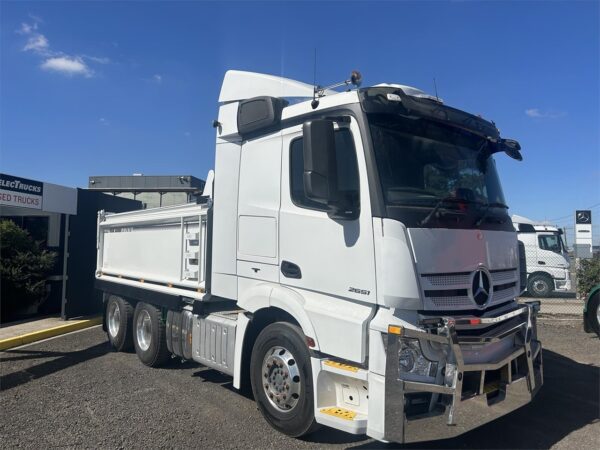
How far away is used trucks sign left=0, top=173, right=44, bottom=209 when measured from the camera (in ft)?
30.5

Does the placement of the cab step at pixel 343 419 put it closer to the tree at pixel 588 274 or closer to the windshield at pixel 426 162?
the windshield at pixel 426 162

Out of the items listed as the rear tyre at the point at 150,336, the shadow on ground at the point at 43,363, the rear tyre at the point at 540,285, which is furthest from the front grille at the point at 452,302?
the rear tyre at the point at 540,285

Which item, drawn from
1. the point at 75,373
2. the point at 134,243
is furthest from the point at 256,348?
the point at 134,243

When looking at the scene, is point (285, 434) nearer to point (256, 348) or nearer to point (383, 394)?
point (256, 348)

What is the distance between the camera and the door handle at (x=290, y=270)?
4.24 meters

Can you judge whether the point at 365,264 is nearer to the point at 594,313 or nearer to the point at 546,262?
the point at 594,313

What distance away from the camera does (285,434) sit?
427 centimetres

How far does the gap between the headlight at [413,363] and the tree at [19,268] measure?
394 inches

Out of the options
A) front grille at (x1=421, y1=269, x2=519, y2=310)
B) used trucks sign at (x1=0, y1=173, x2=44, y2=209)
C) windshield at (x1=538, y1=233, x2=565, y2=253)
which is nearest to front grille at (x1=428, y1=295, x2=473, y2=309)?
front grille at (x1=421, y1=269, x2=519, y2=310)

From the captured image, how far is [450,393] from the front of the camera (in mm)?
3375

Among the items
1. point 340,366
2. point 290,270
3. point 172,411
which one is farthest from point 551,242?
point 172,411

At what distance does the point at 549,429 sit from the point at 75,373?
19.5 feet

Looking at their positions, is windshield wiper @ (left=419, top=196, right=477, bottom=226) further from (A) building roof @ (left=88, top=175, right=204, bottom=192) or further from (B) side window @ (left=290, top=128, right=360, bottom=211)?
(A) building roof @ (left=88, top=175, right=204, bottom=192)

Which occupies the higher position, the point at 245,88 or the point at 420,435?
the point at 245,88
